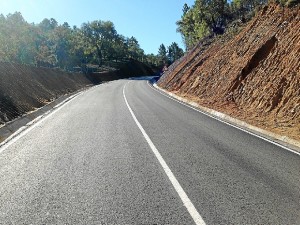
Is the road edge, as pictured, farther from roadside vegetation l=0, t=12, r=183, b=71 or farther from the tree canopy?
the tree canopy

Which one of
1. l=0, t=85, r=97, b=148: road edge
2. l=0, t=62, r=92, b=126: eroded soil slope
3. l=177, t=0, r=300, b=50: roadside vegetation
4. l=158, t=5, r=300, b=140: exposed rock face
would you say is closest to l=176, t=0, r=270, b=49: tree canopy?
l=177, t=0, r=300, b=50: roadside vegetation

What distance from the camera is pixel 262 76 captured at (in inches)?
754

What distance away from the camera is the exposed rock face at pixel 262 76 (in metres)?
14.8

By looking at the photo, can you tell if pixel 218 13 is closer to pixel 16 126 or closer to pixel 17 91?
pixel 17 91

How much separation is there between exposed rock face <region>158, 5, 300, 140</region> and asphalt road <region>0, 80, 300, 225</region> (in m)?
4.14

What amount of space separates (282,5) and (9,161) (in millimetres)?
24065

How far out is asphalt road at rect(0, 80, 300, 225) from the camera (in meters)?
4.95

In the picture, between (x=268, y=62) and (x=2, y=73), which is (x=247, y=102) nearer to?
(x=268, y=62)

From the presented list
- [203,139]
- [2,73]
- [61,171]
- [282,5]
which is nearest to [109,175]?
[61,171]

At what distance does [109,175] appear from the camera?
6809 millimetres

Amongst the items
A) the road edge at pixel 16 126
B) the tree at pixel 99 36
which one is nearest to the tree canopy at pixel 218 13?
the road edge at pixel 16 126

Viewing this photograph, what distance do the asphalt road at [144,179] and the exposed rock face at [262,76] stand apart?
414 cm

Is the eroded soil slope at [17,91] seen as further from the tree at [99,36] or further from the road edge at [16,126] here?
the tree at [99,36]

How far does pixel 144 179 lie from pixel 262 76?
47.9 feet
